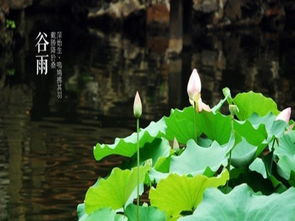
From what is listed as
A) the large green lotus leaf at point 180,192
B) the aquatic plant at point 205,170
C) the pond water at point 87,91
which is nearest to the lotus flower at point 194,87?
the aquatic plant at point 205,170

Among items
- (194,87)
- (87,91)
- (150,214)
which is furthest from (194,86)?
(87,91)

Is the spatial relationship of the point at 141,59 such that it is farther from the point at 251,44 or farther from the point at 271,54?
the point at 251,44

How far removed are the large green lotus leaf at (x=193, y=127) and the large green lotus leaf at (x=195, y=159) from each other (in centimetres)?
15

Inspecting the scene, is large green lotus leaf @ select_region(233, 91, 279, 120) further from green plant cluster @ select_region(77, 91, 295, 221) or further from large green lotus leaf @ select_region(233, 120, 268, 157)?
large green lotus leaf @ select_region(233, 120, 268, 157)

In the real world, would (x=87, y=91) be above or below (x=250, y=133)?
below

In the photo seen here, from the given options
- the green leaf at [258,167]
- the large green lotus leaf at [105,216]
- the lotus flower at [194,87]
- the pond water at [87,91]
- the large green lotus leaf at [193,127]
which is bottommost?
the pond water at [87,91]

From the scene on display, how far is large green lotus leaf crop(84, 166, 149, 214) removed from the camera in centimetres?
223

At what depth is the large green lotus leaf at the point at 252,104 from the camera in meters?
2.88

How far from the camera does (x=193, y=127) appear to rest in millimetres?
2693

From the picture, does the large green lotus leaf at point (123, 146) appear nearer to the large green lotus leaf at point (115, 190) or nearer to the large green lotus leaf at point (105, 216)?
the large green lotus leaf at point (115, 190)

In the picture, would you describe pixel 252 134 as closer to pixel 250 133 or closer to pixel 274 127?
pixel 250 133

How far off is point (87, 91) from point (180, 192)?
13.0 m

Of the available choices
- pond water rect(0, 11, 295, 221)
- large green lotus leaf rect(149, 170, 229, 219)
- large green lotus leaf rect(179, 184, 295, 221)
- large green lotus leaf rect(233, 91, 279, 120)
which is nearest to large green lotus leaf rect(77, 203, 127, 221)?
→ large green lotus leaf rect(149, 170, 229, 219)

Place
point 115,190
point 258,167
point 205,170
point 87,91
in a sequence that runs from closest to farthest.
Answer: point 115,190 < point 205,170 < point 258,167 < point 87,91
